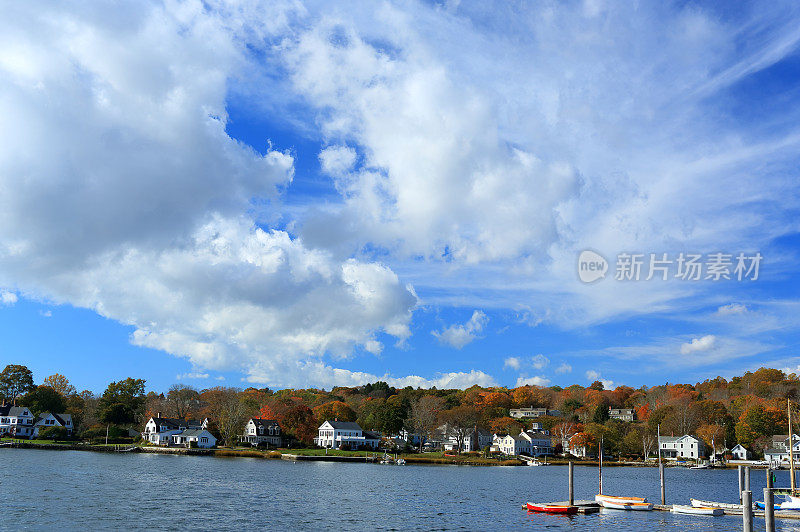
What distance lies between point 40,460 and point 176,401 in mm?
83235

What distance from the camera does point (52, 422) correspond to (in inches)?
5458

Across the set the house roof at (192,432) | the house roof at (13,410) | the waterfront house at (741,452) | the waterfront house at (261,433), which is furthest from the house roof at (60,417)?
the waterfront house at (741,452)

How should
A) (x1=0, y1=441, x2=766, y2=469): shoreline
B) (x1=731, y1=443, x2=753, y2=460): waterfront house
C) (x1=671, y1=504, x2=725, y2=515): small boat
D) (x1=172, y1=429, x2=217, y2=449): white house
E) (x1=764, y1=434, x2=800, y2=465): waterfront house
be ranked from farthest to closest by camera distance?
(x1=731, y1=443, x2=753, y2=460): waterfront house
(x1=764, y1=434, x2=800, y2=465): waterfront house
(x1=172, y1=429, x2=217, y2=449): white house
(x1=0, y1=441, x2=766, y2=469): shoreline
(x1=671, y1=504, x2=725, y2=515): small boat

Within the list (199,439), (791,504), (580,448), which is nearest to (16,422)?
(199,439)

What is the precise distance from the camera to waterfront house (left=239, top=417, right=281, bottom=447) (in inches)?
5325

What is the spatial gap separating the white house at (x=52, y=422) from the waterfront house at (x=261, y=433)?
37.9 metres

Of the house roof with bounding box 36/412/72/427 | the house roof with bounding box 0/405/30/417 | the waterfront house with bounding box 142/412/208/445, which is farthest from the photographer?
the house roof with bounding box 36/412/72/427

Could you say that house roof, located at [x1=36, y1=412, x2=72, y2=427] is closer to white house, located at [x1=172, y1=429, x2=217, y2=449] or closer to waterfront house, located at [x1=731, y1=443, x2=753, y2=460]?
white house, located at [x1=172, y1=429, x2=217, y2=449]

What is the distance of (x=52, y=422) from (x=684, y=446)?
14571 centimetres

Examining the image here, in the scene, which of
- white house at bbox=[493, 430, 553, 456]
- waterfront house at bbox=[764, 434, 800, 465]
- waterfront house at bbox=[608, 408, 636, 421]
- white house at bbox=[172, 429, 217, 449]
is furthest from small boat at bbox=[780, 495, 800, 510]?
waterfront house at bbox=[608, 408, 636, 421]

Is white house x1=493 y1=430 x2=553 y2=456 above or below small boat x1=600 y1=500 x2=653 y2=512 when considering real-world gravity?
below

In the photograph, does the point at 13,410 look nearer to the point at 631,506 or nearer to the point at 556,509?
the point at 556,509

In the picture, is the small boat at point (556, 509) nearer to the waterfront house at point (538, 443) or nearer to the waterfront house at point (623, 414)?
the waterfront house at point (538, 443)

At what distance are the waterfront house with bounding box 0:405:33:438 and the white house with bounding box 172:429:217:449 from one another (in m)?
32.2
